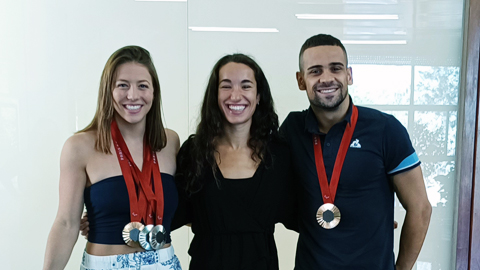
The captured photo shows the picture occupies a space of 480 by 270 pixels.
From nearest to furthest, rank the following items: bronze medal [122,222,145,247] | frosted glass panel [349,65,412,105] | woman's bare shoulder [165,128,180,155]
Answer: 1. bronze medal [122,222,145,247]
2. woman's bare shoulder [165,128,180,155]
3. frosted glass panel [349,65,412,105]

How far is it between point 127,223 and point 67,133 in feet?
5.54

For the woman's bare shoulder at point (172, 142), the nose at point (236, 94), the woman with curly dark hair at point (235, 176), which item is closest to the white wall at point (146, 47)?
the woman's bare shoulder at point (172, 142)

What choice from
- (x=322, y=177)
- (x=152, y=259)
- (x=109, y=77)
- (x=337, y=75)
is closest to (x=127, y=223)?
(x=152, y=259)

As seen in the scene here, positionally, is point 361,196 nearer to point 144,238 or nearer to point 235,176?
point 235,176

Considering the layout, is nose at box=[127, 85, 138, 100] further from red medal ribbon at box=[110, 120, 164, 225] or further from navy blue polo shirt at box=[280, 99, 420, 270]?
navy blue polo shirt at box=[280, 99, 420, 270]

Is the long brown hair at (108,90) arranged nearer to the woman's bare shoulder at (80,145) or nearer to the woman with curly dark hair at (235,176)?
the woman's bare shoulder at (80,145)

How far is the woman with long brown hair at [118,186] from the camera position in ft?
6.38

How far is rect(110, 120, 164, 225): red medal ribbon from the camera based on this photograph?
1.97 meters

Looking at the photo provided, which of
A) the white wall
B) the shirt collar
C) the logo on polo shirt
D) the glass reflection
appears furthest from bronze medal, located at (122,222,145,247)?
the glass reflection

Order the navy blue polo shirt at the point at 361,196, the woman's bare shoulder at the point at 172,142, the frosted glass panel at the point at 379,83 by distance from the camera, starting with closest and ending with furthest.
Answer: the navy blue polo shirt at the point at 361,196 → the woman's bare shoulder at the point at 172,142 → the frosted glass panel at the point at 379,83

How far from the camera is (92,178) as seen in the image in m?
1.97

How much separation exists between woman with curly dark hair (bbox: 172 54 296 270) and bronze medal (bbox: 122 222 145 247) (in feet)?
1.02

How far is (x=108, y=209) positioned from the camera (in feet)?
6.37

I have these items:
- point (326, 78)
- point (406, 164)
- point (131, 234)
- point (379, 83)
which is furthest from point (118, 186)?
point (379, 83)
